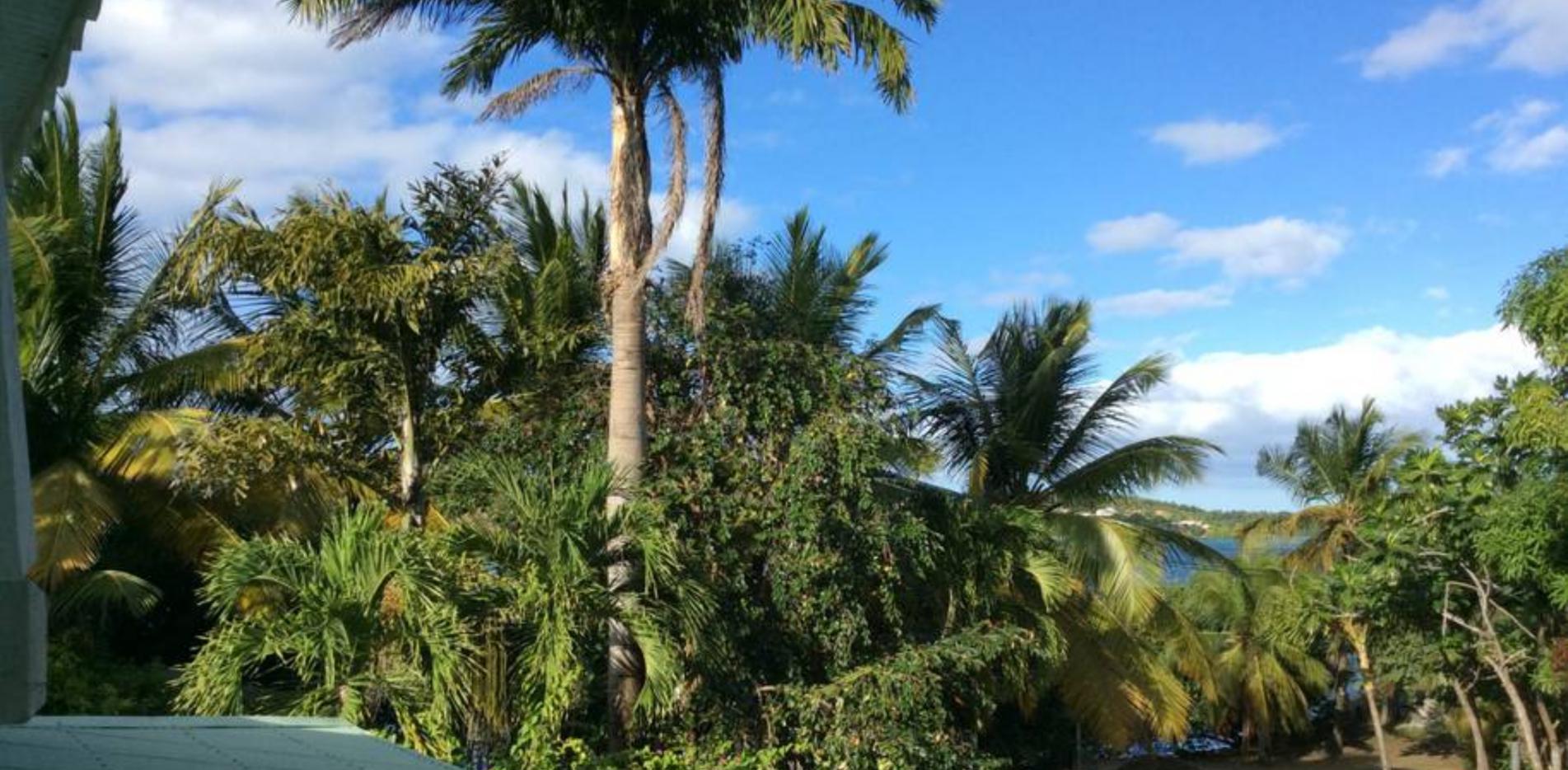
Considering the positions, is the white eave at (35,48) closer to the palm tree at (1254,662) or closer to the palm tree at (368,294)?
the palm tree at (368,294)

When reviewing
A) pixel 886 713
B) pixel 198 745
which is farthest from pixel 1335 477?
pixel 198 745

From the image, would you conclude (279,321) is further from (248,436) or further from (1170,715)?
(1170,715)

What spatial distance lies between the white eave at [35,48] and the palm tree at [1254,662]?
1088 inches

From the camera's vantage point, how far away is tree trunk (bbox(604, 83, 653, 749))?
11.5 metres

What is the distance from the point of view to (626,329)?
12.4 metres

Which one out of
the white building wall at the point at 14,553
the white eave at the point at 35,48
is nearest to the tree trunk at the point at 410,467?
the white eave at the point at 35,48

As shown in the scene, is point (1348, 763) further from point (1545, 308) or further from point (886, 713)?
point (886, 713)

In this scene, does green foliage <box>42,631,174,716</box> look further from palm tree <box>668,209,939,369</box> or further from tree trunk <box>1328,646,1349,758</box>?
tree trunk <box>1328,646,1349,758</box>

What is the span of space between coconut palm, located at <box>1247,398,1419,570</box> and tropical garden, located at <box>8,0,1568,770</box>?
30.7 ft

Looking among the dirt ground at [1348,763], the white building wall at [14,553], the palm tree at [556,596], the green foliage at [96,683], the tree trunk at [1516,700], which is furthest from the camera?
the dirt ground at [1348,763]

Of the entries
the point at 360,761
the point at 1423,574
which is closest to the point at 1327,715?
the point at 1423,574

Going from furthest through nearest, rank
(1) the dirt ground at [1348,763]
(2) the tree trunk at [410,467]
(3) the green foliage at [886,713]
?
(1) the dirt ground at [1348,763], (2) the tree trunk at [410,467], (3) the green foliage at [886,713]

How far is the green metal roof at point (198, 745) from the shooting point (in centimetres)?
611

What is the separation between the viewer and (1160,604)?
19.5 metres
